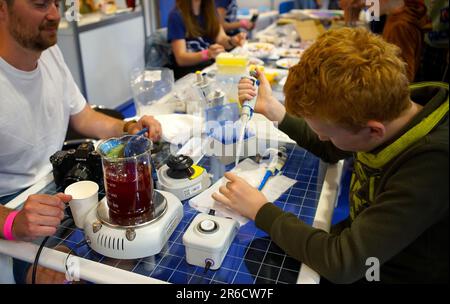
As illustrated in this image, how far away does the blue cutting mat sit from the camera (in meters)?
0.77

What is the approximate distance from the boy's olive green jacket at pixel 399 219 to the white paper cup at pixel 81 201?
0.39 m

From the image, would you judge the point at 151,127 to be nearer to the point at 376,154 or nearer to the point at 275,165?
the point at 275,165

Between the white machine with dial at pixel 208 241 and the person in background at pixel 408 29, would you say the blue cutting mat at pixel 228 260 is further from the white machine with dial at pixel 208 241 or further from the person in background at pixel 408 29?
the person in background at pixel 408 29

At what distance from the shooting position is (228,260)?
816 mm

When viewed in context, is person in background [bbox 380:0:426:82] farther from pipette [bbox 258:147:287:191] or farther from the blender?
the blender

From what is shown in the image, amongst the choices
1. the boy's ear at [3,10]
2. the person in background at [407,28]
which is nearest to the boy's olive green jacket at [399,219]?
the boy's ear at [3,10]

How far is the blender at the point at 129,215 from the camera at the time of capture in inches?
31.9

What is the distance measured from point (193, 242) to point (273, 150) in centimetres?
53

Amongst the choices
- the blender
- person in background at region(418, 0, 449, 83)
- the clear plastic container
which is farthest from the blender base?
the clear plastic container

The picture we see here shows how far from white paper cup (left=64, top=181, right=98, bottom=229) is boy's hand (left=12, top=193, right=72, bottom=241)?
0.15 ft

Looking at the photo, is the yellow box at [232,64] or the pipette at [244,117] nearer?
the pipette at [244,117]

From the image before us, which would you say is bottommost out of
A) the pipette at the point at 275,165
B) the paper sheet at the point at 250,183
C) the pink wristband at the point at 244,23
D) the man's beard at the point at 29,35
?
the paper sheet at the point at 250,183
